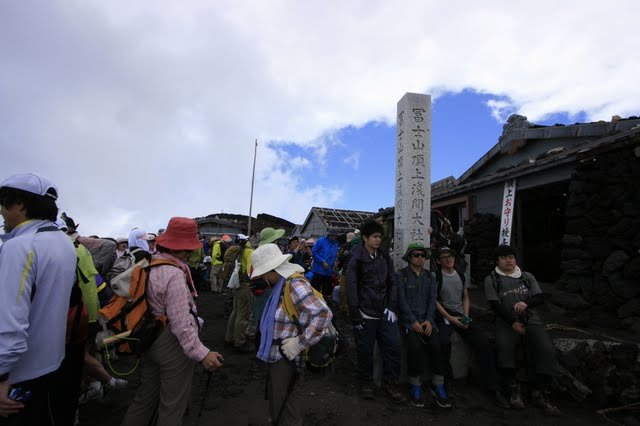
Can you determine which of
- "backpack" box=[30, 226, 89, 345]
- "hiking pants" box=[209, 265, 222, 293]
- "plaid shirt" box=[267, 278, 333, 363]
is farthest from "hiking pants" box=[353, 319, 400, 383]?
"hiking pants" box=[209, 265, 222, 293]

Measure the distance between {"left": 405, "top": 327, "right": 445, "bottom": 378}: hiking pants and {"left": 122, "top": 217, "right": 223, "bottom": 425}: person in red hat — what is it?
2576mm

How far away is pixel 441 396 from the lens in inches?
155

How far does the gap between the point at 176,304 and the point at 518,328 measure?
381cm

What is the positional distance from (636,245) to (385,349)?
179 inches

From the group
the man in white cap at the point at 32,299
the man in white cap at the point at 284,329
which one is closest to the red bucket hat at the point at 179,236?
the man in white cap at the point at 284,329

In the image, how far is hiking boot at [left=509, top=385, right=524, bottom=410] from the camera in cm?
382

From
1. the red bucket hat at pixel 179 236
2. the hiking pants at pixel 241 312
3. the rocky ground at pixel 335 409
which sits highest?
the red bucket hat at pixel 179 236

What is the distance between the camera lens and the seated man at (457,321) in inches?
160

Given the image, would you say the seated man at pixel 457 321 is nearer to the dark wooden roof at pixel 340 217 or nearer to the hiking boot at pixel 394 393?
the hiking boot at pixel 394 393

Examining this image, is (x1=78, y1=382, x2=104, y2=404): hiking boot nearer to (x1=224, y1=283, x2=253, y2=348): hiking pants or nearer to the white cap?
(x1=224, y1=283, x2=253, y2=348): hiking pants

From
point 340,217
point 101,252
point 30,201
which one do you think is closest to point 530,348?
point 30,201

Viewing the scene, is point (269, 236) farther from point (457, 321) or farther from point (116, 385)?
point (457, 321)

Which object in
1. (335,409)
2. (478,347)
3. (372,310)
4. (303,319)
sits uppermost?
(303,319)

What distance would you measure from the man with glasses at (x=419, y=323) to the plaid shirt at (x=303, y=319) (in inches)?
82.5
